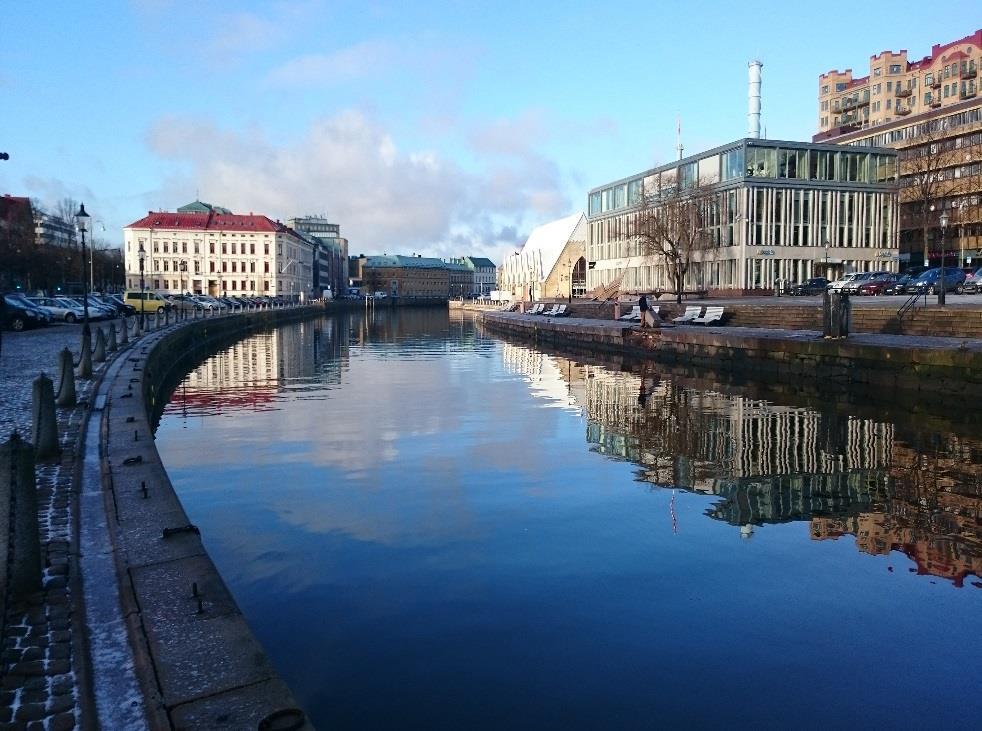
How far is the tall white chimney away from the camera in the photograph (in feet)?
255

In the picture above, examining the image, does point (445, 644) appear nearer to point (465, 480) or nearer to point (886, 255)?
point (465, 480)

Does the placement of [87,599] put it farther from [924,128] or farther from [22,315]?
[924,128]

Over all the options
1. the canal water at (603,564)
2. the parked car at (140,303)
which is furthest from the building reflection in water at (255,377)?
the parked car at (140,303)

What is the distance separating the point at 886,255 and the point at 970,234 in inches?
1019

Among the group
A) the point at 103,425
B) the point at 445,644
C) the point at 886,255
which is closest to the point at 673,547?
the point at 445,644

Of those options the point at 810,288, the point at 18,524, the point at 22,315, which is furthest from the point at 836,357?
the point at 810,288

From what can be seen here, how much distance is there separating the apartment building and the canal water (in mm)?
45825

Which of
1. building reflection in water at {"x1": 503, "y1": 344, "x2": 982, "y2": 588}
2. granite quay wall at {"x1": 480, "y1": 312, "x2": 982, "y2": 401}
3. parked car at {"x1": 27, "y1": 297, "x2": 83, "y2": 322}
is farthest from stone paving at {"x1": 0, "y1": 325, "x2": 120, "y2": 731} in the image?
parked car at {"x1": 27, "y1": 297, "x2": 83, "y2": 322}

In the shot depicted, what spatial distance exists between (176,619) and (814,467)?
32.6ft

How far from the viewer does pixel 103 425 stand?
479 inches

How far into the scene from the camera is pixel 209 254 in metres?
126

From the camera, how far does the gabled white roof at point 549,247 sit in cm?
11312

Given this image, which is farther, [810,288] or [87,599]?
[810,288]

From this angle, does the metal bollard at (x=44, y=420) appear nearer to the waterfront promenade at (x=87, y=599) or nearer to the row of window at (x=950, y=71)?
the waterfront promenade at (x=87, y=599)
